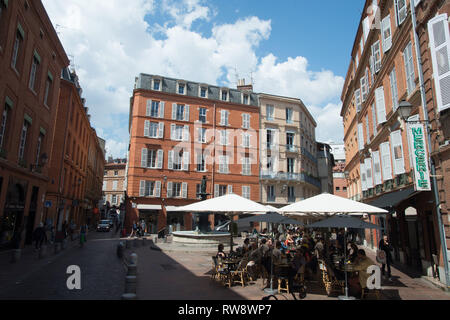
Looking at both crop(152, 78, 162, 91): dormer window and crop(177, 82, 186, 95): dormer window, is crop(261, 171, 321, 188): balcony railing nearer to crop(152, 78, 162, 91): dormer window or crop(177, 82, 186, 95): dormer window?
crop(177, 82, 186, 95): dormer window

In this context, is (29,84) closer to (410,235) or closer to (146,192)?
(146,192)

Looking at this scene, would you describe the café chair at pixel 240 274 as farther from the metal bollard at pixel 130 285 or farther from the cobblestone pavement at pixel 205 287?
the metal bollard at pixel 130 285

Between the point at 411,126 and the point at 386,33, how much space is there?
6.62 meters

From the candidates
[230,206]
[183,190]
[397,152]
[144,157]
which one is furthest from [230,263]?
[144,157]

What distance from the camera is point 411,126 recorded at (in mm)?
9578

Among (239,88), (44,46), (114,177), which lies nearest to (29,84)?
(44,46)

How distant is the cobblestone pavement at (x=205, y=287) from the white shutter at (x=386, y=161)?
495 centimetres

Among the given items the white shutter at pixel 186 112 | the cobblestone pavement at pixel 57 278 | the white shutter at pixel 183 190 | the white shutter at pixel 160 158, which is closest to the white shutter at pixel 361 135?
the cobblestone pavement at pixel 57 278

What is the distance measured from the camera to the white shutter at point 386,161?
1449cm

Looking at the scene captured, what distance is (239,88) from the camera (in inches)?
1564

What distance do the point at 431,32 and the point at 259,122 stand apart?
2752 centimetres

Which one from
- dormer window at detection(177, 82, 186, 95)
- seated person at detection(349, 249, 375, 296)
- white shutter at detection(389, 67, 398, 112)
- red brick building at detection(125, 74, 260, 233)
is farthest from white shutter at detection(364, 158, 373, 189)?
dormer window at detection(177, 82, 186, 95)

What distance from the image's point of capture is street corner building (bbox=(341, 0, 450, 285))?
28.7ft

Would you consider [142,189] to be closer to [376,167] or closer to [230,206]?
[376,167]
